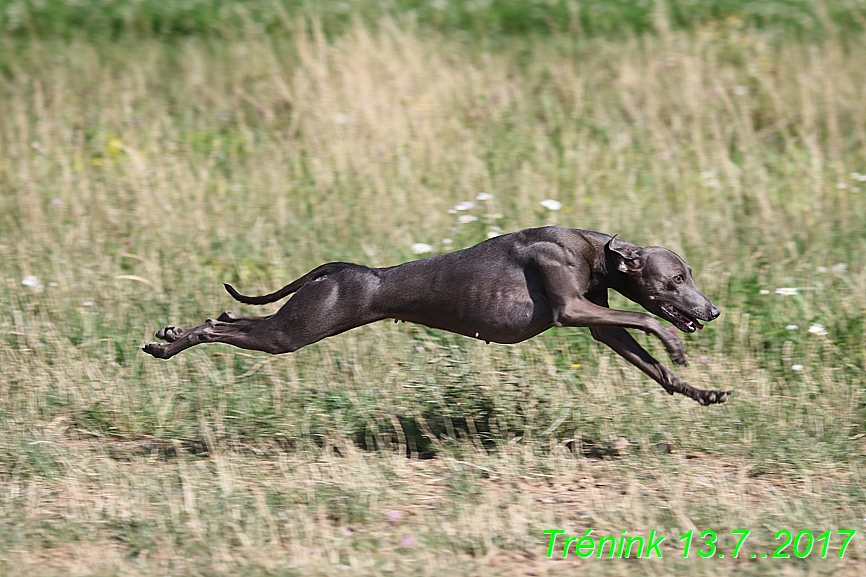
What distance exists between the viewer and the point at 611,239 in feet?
15.6

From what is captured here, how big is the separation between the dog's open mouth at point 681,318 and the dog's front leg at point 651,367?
0.21 metres

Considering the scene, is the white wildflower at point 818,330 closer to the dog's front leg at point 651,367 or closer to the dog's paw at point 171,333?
the dog's front leg at point 651,367

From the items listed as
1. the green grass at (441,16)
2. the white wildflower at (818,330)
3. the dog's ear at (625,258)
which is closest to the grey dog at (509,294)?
the dog's ear at (625,258)

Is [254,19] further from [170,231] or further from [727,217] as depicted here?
[727,217]

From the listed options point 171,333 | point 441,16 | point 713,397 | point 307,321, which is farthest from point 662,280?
point 441,16

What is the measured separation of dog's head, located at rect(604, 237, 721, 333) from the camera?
473 cm

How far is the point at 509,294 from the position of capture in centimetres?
480

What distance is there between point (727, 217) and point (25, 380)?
15.2 ft

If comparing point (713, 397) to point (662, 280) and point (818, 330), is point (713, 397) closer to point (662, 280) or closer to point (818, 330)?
point (662, 280)

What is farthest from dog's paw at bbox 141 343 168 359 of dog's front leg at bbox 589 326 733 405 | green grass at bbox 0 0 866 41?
green grass at bbox 0 0 866 41

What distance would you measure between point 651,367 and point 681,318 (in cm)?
27

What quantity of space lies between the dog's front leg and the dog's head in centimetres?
24

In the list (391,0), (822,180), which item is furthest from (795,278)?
(391,0)

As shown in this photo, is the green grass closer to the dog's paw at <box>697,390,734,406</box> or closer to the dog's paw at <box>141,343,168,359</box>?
the dog's paw at <box>141,343,168,359</box>
